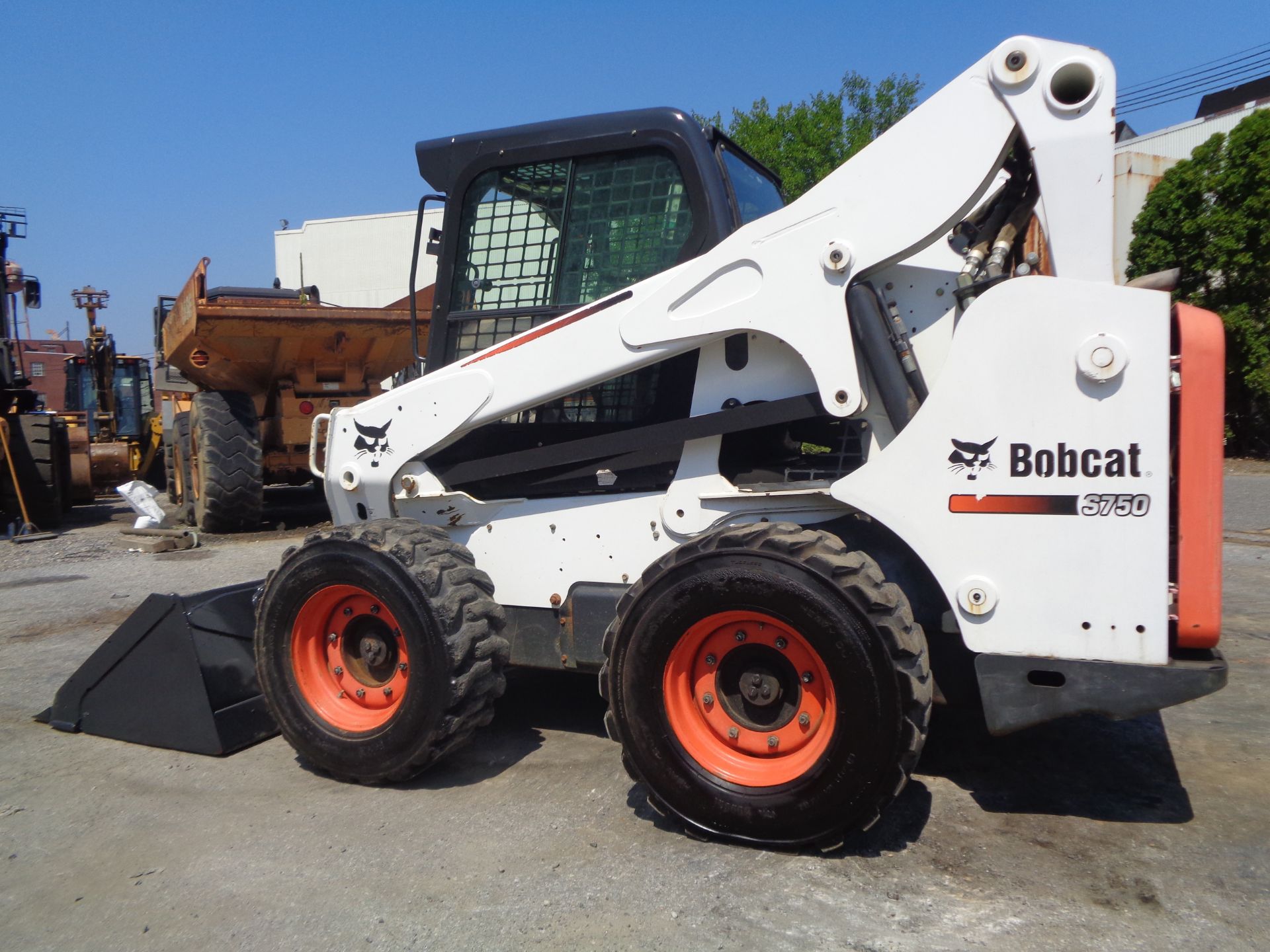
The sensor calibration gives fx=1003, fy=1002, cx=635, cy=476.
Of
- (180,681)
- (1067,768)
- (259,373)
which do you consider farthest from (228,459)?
(1067,768)

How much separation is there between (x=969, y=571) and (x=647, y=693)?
1.09m

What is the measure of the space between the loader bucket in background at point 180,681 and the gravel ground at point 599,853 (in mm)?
97

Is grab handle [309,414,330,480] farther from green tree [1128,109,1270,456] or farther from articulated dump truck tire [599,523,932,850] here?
green tree [1128,109,1270,456]

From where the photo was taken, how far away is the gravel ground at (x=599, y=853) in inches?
108

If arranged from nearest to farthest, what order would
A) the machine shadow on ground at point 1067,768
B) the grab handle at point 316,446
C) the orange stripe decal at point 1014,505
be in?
the orange stripe decal at point 1014,505 → the machine shadow on ground at point 1067,768 → the grab handle at point 316,446

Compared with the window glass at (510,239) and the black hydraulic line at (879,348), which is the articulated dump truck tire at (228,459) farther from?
the black hydraulic line at (879,348)

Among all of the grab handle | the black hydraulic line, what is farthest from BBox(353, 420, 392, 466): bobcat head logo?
the black hydraulic line

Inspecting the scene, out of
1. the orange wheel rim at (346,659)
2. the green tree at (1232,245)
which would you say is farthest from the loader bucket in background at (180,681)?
the green tree at (1232,245)

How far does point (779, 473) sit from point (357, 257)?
35.6 metres

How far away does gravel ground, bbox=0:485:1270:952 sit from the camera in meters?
2.74

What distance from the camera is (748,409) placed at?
3566 mm

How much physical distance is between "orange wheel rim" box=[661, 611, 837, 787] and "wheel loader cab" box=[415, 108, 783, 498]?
760 mm

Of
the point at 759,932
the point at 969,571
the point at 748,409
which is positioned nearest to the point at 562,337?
the point at 748,409

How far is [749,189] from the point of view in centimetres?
456
